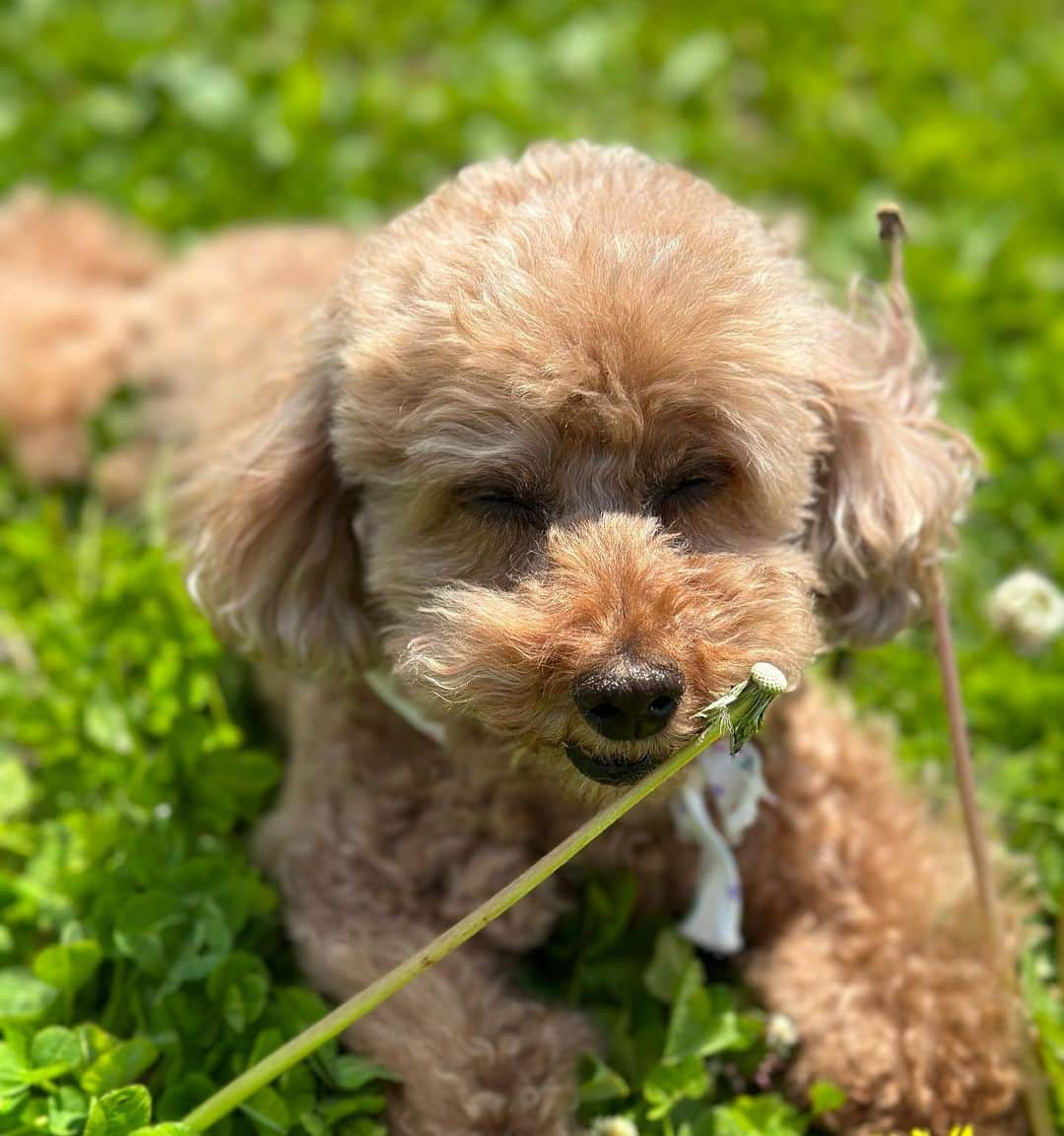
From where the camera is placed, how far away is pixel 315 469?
2.46 metres

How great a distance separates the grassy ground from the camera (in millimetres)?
2432

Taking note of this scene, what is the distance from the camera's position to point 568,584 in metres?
2.08

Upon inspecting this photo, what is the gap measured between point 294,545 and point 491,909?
80cm

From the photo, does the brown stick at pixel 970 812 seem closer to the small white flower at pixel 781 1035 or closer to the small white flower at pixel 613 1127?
the small white flower at pixel 781 1035

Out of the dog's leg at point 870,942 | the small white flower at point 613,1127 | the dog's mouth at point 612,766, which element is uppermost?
the dog's mouth at point 612,766

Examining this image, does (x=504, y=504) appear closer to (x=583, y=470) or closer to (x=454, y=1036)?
(x=583, y=470)

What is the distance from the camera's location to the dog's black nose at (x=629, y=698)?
1.93 meters

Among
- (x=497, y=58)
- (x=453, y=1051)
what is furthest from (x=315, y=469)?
(x=497, y=58)

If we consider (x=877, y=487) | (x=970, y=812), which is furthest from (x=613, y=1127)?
(x=877, y=487)

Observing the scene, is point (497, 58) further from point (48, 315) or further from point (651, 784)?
point (651, 784)

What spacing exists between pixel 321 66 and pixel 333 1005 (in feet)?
12.4

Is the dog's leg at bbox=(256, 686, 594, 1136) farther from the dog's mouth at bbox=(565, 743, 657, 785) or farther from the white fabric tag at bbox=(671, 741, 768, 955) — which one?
the dog's mouth at bbox=(565, 743, 657, 785)

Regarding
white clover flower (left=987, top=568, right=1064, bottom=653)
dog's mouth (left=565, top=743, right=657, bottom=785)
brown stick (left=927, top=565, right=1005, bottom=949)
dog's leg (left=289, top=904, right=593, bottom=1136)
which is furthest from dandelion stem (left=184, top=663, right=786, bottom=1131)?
white clover flower (left=987, top=568, right=1064, bottom=653)

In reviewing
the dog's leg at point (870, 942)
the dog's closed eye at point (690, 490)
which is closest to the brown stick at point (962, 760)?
the dog's leg at point (870, 942)
